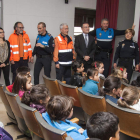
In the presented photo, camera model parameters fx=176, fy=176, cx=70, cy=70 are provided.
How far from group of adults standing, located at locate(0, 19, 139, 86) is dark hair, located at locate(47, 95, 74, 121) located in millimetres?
2464

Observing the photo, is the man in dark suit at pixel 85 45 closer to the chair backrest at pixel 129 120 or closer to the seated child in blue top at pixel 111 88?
the seated child in blue top at pixel 111 88

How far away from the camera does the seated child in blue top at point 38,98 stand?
167cm

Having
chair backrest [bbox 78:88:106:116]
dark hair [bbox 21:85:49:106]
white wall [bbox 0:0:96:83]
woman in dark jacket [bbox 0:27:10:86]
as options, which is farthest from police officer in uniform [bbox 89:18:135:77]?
dark hair [bbox 21:85:49:106]

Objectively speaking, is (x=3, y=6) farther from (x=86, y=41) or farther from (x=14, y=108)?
(x=14, y=108)

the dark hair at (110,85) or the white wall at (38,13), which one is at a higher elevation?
the white wall at (38,13)

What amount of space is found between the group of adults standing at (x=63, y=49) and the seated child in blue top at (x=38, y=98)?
210 cm

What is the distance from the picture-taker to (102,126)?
1.00 metres

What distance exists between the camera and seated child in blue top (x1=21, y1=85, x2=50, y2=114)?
167 cm

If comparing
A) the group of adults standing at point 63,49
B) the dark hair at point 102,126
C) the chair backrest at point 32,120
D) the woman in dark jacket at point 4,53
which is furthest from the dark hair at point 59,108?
the woman in dark jacket at point 4,53

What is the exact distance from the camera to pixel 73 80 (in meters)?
2.93

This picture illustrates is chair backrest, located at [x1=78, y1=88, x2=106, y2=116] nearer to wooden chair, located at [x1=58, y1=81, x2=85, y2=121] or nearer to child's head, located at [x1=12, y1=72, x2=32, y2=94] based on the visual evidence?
wooden chair, located at [x1=58, y1=81, x2=85, y2=121]

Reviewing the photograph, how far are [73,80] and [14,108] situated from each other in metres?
1.24

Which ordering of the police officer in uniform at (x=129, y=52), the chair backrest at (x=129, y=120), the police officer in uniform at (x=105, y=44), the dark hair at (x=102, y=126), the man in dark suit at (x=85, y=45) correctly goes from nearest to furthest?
the dark hair at (x=102, y=126) → the chair backrest at (x=129, y=120) → the police officer in uniform at (x=129, y=52) → the man in dark suit at (x=85, y=45) → the police officer in uniform at (x=105, y=44)

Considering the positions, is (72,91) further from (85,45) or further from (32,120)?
(85,45)
